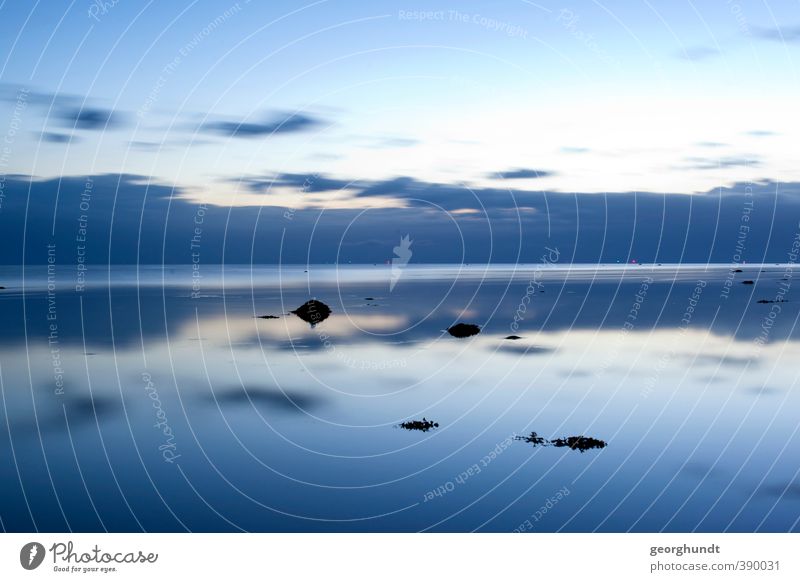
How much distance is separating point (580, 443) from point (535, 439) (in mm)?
1241

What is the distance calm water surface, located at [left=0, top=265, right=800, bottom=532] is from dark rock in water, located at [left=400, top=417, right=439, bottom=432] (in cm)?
35

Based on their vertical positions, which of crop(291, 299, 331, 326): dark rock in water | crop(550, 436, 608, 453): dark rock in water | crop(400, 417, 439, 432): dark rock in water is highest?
crop(291, 299, 331, 326): dark rock in water

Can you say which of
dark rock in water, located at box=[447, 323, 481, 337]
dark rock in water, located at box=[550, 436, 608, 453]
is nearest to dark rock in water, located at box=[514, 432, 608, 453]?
dark rock in water, located at box=[550, 436, 608, 453]

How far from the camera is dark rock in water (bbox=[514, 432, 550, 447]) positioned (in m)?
20.3

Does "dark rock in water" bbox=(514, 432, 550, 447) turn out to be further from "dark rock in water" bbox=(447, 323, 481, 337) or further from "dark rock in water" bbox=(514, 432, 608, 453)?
"dark rock in water" bbox=(447, 323, 481, 337)

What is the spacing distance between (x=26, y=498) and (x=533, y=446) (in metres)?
12.2

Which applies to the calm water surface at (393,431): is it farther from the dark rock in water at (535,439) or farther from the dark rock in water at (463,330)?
the dark rock in water at (463,330)

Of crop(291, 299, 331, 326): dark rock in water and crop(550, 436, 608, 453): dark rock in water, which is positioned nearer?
crop(550, 436, 608, 453): dark rock in water

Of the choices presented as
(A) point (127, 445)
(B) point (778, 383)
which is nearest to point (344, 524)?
(A) point (127, 445)

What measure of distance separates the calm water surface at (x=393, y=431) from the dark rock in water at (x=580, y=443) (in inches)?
12.4

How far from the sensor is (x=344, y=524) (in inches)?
608
